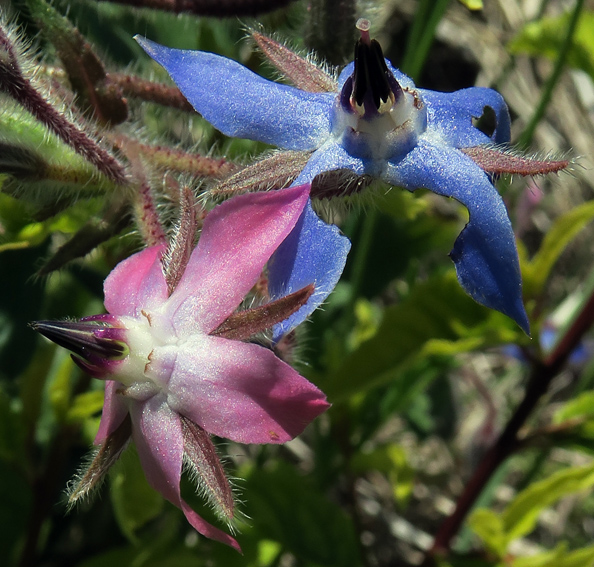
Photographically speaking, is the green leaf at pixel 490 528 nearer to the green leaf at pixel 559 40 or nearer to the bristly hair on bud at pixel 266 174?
the bristly hair on bud at pixel 266 174

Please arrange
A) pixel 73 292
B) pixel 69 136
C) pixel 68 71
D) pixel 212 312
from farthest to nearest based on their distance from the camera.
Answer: pixel 73 292, pixel 68 71, pixel 69 136, pixel 212 312

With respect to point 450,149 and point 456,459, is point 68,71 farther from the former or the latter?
point 456,459

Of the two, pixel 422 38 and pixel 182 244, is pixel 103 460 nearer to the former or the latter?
pixel 182 244

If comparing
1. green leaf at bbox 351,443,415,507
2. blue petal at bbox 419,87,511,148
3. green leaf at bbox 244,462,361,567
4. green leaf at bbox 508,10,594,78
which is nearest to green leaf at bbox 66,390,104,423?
green leaf at bbox 244,462,361,567

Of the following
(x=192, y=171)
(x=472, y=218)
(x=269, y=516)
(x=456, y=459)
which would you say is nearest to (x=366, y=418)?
(x=269, y=516)

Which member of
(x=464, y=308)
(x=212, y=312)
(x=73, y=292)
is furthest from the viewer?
(x=73, y=292)

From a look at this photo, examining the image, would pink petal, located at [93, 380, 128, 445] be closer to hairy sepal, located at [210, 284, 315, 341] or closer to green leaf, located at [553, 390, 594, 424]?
hairy sepal, located at [210, 284, 315, 341]

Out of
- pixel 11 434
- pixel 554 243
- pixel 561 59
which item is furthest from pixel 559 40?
pixel 11 434
